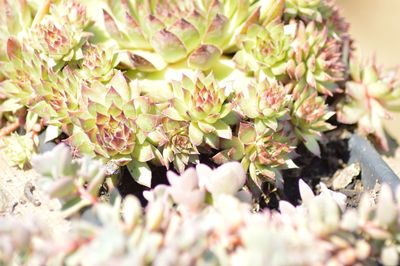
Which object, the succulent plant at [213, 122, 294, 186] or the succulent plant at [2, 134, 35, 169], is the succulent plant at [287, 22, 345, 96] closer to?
the succulent plant at [213, 122, 294, 186]

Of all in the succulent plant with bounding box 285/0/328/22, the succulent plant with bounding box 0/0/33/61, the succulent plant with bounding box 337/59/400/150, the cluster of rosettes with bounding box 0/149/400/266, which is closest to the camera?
the cluster of rosettes with bounding box 0/149/400/266

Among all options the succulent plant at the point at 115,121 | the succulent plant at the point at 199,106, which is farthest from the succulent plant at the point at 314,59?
the succulent plant at the point at 115,121

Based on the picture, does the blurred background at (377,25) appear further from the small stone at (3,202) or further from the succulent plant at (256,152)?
the small stone at (3,202)

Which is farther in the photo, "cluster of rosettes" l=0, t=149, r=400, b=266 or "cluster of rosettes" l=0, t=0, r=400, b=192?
"cluster of rosettes" l=0, t=0, r=400, b=192

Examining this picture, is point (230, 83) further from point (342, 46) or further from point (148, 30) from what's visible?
point (342, 46)

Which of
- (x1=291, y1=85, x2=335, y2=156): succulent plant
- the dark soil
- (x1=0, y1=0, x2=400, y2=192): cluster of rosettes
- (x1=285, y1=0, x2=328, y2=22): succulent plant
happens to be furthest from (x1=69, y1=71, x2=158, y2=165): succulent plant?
(x1=285, y1=0, x2=328, y2=22): succulent plant

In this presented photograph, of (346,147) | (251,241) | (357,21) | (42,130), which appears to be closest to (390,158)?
(346,147)
